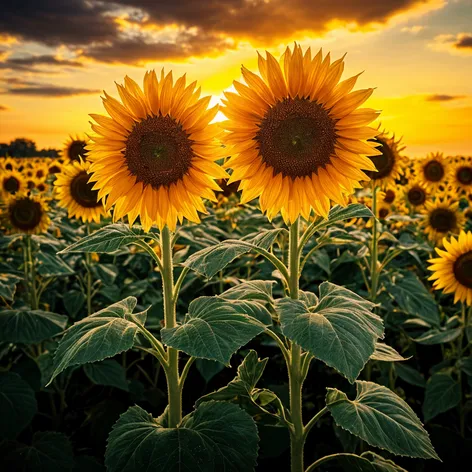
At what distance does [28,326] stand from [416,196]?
5.88m

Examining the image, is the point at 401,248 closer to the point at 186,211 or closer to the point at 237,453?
the point at 186,211

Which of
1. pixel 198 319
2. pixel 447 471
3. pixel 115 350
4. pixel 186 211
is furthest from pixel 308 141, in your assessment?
pixel 447 471

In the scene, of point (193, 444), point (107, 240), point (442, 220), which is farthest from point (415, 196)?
point (193, 444)

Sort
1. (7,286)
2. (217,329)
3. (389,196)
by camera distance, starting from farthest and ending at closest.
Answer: (389,196), (7,286), (217,329)

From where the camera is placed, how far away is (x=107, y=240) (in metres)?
2.35

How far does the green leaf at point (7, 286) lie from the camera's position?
3.40 metres

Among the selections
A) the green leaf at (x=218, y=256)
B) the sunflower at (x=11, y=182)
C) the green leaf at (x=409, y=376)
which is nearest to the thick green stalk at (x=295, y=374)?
the green leaf at (x=218, y=256)

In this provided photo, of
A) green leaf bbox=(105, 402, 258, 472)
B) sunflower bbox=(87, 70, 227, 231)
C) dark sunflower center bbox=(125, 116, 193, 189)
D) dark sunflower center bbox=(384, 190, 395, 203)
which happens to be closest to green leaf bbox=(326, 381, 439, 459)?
green leaf bbox=(105, 402, 258, 472)

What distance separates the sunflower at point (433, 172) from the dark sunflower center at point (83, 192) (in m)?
5.29

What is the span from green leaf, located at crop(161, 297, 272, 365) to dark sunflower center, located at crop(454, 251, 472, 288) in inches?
102

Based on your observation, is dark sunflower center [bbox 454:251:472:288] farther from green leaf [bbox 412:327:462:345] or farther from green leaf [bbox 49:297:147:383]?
green leaf [bbox 49:297:147:383]

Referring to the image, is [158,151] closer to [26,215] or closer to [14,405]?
[14,405]

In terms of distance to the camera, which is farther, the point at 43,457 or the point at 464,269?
the point at 464,269

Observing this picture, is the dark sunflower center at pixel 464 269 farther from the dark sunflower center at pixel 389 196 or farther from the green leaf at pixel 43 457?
the dark sunflower center at pixel 389 196
